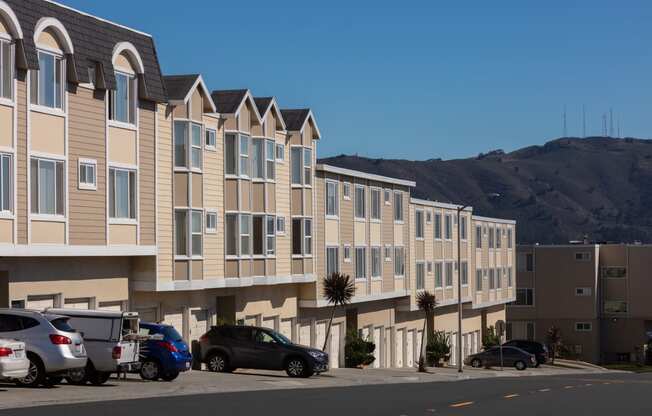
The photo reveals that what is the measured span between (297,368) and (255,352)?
1611 mm

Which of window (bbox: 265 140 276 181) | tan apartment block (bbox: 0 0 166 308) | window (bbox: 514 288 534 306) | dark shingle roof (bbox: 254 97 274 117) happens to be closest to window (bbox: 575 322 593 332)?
window (bbox: 514 288 534 306)

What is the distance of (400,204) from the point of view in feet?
237

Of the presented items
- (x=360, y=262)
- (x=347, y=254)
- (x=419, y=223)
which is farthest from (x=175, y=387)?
(x=419, y=223)

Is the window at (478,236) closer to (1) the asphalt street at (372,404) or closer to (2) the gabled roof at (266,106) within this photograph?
(2) the gabled roof at (266,106)

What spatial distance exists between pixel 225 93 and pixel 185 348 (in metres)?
15.6

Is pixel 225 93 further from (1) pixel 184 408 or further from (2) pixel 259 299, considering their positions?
(1) pixel 184 408

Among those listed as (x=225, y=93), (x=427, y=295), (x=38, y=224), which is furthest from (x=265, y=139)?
(x=427, y=295)

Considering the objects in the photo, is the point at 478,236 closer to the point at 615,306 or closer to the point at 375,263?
the point at 375,263

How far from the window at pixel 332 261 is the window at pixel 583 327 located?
5721 cm

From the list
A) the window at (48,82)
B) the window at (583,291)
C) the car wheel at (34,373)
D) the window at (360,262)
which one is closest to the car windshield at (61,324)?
the car wheel at (34,373)

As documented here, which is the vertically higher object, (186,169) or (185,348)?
(186,169)

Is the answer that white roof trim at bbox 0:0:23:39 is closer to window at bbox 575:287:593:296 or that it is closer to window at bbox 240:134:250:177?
window at bbox 240:134:250:177

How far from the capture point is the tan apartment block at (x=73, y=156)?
35.0 metres

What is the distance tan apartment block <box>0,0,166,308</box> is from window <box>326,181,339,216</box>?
59.7 ft
